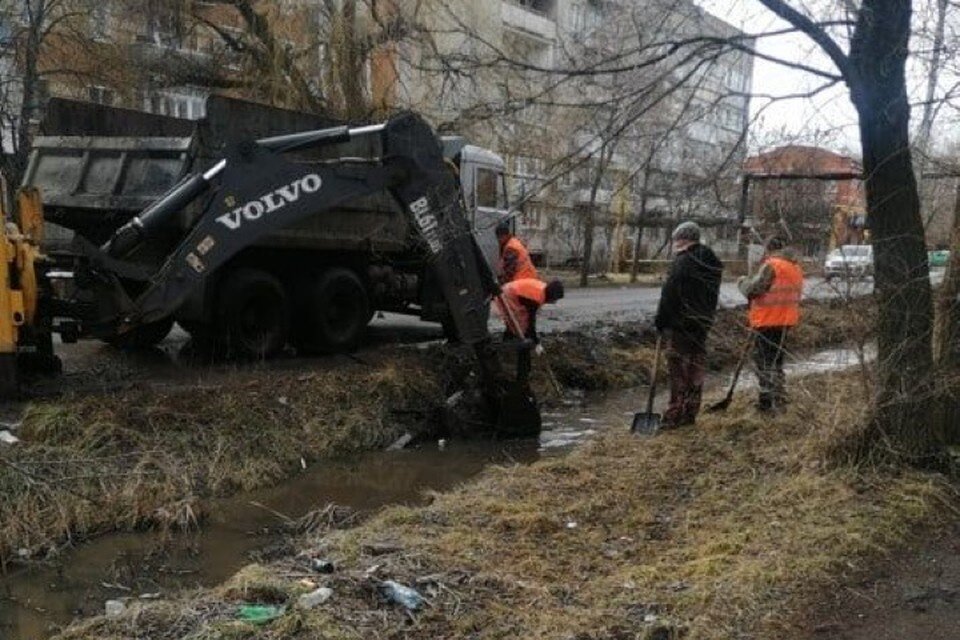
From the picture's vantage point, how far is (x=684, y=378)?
804 centimetres

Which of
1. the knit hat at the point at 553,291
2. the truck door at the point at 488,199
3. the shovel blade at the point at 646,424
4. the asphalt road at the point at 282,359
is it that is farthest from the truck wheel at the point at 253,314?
the shovel blade at the point at 646,424

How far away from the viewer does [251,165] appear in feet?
25.6

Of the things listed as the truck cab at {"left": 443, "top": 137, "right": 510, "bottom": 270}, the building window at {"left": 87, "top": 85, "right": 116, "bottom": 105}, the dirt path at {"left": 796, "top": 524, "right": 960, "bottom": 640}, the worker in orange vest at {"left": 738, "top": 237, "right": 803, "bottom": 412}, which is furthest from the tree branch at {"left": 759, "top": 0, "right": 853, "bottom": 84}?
the building window at {"left": 87, "top": 85, "right": 116, "bottom": 105}

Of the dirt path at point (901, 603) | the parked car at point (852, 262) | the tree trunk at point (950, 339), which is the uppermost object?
the parked car at point (852, 262)

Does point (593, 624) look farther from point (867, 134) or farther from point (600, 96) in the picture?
point (600, 96)

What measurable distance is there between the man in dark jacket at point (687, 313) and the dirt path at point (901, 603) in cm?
315

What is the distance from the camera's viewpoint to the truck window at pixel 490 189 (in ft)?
44.0

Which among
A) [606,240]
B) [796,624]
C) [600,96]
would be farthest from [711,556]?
[606,240]

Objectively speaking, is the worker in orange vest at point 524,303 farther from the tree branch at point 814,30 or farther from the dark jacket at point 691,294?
the tree branch at point 814,30

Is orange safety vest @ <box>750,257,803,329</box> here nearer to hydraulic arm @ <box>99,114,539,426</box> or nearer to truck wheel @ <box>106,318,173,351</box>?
hydraulic arm @ <box>99,114,539,426</box>

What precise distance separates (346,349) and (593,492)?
18.1 ft

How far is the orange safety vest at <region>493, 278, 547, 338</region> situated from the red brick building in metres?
2.35

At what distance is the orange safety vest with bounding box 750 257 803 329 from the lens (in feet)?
25.7

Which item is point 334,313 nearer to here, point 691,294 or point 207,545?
point 691,294
